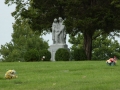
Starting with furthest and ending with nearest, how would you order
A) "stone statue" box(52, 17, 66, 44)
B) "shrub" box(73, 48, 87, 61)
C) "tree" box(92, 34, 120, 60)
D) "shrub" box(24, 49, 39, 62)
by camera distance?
"tree" box(92, 34, 120, 60), "stone statue" box(52, 17, 66, 44), "shrub" box(73, 48, 87, 61), "shrub" box(24, 49, 39, 62)

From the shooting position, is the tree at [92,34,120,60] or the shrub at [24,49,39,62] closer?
the shrub at [24,49,39,62]

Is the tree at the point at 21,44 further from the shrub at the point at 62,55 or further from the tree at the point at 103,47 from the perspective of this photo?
the shrub at the point at 62,55

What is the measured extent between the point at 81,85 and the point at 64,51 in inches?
885

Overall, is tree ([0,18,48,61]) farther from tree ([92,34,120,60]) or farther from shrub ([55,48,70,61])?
shrub ([55,48,70,61])

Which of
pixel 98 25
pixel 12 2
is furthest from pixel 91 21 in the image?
pixel 12 2

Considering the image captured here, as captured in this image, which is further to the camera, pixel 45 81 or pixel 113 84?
pixel 45 81

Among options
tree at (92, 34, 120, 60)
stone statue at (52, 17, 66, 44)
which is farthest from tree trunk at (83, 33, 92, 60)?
tree at (92, 34, 120, 60)

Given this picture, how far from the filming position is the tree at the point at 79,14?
112ft

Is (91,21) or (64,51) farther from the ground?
(91,21)

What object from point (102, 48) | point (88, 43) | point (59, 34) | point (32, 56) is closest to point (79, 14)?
point (59, 34)

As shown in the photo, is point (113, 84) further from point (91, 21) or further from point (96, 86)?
point (91, 21)

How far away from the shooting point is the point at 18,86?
9.88m

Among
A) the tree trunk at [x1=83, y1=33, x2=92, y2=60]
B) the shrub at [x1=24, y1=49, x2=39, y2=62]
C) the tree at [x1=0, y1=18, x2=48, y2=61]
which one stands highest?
the tree at [x1=0, y1=18, x2=48, y2=61]

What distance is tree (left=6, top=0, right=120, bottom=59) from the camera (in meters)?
34.0
